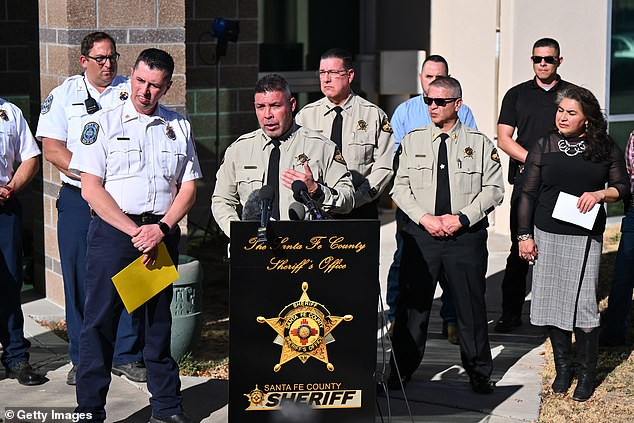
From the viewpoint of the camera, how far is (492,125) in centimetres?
1284

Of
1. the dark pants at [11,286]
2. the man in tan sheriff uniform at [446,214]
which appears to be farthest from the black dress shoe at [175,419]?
the man in tan sheriff uniform at [446,214]

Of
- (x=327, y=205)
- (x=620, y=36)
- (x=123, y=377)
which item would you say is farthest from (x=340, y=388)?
(x=620, y=36)

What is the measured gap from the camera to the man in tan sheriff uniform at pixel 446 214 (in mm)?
7289

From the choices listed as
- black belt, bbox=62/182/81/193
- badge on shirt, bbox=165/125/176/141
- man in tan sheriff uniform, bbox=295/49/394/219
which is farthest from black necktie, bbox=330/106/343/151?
black belt, bbox=62/182/81/193

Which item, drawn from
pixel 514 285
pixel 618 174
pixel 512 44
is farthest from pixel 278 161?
pixel 512 44

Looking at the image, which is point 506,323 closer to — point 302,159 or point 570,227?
point 570,227

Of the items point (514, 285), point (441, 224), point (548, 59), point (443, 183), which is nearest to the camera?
point (441, 224)

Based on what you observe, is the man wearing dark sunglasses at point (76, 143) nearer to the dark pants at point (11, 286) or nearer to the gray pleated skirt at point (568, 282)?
the dark pants at point (11, 286)

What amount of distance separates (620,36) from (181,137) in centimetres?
802

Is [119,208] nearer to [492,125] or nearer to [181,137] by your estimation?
[181,137]

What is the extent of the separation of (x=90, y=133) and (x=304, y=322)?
1577 millimetres

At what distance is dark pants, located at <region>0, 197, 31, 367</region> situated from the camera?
740cm

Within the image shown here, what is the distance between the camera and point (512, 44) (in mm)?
12578
